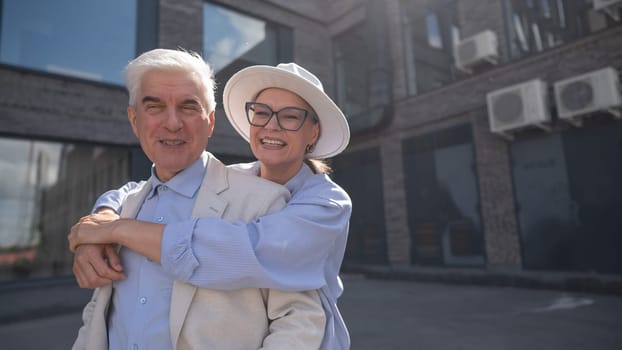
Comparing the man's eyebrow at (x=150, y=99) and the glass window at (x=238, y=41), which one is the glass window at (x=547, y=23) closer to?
the glass window at (x=238, y=41)

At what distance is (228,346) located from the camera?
3.90 ft

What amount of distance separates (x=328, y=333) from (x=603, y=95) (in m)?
7.72

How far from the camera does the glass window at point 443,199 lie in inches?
360

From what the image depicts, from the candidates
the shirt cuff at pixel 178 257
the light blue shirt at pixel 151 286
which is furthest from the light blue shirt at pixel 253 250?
the light blue shirt at pixel 151 286

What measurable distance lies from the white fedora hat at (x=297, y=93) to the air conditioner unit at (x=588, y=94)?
695 centimetres

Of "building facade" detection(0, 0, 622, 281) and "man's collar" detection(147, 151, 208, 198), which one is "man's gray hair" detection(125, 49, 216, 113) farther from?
"building facade" detection(0, 0, 622, 281)

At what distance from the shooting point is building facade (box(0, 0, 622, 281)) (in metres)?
7.46

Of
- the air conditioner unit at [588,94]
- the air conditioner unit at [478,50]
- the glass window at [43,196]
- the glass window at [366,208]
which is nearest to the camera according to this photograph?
the air conditioner unit at [588,94]

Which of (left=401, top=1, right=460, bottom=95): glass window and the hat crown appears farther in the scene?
(left=401, top=1, right=460, bottom=95): glass window

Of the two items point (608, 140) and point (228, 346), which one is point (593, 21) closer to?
point (608, 140)

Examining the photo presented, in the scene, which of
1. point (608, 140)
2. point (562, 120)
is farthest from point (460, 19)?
point (608, 140)

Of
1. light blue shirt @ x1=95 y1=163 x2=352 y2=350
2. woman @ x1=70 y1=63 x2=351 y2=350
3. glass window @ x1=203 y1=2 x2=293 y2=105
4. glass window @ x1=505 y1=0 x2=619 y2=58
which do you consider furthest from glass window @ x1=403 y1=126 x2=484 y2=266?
light blue shirt @ x1=95 y1=163 x2=352 y2=350

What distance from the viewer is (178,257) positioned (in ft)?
3.76

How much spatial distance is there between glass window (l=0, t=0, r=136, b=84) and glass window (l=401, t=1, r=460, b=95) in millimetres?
7630
